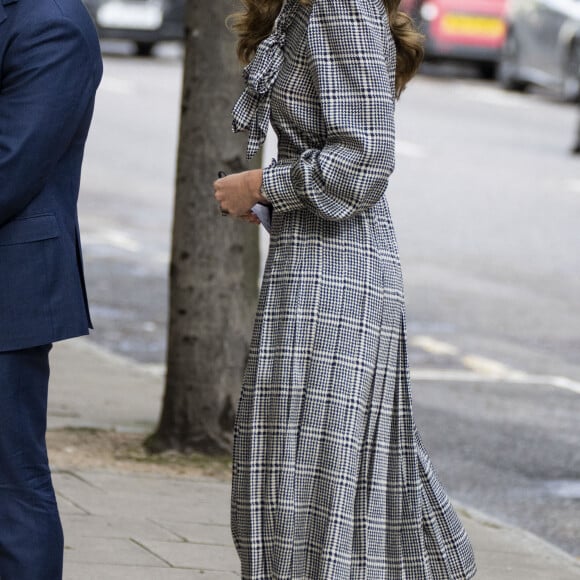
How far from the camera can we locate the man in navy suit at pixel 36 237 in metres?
3.22

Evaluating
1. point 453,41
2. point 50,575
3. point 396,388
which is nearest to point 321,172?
point 396,388

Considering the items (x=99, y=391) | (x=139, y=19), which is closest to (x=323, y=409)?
(x=99, y=391)

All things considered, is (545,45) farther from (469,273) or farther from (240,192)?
(240,192)

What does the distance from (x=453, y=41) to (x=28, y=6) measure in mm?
22913

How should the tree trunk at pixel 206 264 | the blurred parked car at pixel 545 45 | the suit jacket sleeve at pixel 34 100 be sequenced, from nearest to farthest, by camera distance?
the suit jacket sleeve at pixel 34 100 → the tree trunk at pixel 206 264 → the blurred parked car at pixel 545 45

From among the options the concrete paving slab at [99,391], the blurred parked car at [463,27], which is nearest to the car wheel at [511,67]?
the blurred parked car at [463,27]

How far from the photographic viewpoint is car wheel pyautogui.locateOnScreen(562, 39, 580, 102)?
22.3 m

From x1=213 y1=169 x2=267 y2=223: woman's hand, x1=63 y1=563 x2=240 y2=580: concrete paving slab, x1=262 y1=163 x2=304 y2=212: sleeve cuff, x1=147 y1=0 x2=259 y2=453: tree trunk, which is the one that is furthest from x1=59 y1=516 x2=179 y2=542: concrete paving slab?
x1=262 y1=163 x2=304 y2=212: sleeve cuff

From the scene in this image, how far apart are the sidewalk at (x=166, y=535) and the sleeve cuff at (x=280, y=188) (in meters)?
1.60

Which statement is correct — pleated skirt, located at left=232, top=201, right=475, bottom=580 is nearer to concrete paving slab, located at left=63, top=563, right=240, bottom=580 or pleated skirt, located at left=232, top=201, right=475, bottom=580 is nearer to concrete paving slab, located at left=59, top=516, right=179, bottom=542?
concrete paving slab, located at left=63, top=563, right=240, bottom=580

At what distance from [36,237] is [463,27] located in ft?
74.5

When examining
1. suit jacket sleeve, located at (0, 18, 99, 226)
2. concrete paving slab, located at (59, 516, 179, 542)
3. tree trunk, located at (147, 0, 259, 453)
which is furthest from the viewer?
tree trunk, located at (147, 0, 259, 453)

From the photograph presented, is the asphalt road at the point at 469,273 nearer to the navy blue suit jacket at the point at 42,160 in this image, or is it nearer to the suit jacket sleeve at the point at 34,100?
the navy blue suit jacket at the point at 42,160

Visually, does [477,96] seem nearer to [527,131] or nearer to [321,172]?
[527,131]
